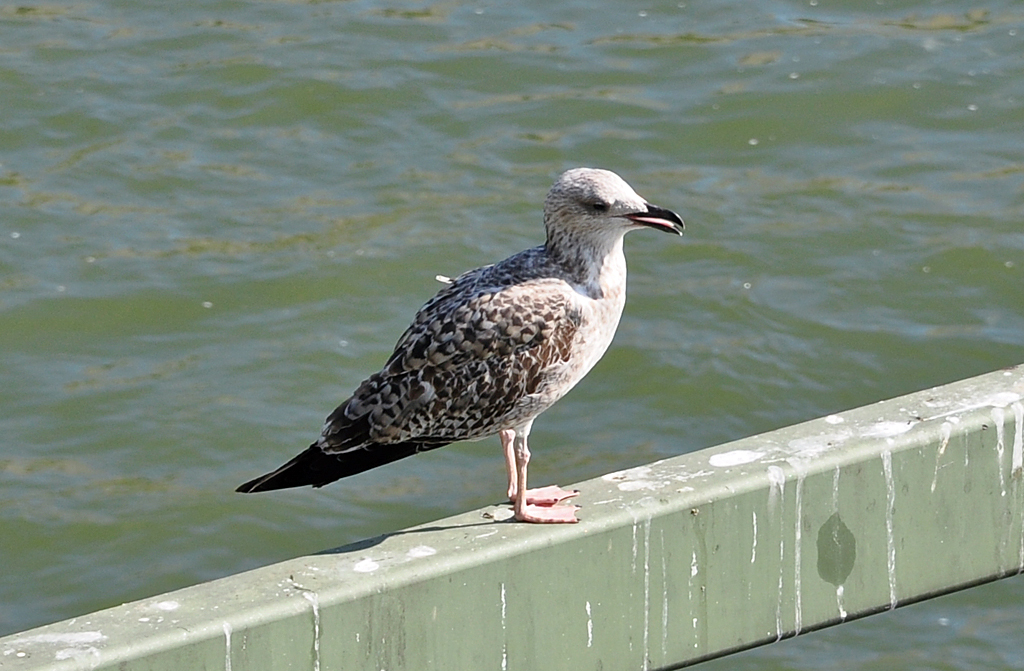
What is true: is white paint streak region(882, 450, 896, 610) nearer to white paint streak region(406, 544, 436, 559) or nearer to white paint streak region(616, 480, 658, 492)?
white paint streak region(616, 480, 658, 492)

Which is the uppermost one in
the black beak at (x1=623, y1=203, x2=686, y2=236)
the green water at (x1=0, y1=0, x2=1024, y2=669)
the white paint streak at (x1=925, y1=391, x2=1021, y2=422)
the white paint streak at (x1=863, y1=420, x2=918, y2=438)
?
the black beak at (x1=623, y1=203, x2=686, y2=236)

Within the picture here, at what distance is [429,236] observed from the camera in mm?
8664

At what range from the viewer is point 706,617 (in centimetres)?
358

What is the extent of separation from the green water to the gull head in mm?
2529

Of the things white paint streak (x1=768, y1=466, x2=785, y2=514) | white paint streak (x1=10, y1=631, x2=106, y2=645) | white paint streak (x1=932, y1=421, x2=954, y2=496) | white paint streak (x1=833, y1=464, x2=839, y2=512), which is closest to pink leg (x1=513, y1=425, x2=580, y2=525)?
white paint streak (x1=768, y1=466, x2=785, y2=514)

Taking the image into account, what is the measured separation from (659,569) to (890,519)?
0.54 meters

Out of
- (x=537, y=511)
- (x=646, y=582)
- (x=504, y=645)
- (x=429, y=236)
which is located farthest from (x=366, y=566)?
(x=429, y=236)

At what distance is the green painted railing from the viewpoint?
314 cm

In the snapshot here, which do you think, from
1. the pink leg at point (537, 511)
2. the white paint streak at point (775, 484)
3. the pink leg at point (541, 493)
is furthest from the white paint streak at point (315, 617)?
the white paint streak at point (775, 484)

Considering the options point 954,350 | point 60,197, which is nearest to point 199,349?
point 60,197

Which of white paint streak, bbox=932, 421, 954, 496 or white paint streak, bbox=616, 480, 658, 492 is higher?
white paint streak, bbox=932, 421, 954, 496

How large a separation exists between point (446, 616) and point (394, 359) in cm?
111

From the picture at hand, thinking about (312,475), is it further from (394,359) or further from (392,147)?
(392,147)

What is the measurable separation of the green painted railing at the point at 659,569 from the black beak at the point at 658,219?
24.0 inches
